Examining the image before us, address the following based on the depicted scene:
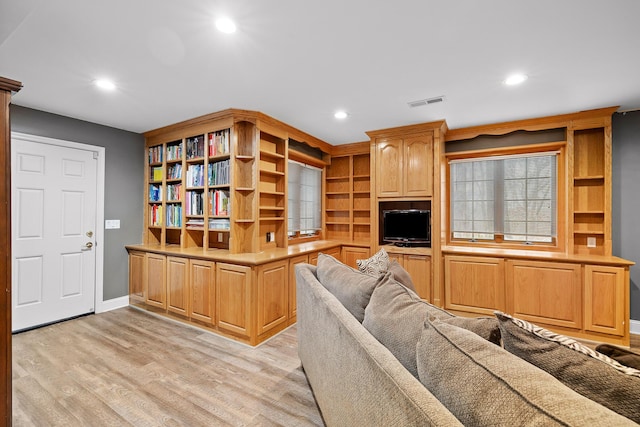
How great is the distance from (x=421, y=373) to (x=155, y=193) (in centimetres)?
440

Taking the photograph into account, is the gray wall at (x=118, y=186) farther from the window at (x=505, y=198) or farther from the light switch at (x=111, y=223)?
the window at (x=505, y=198)

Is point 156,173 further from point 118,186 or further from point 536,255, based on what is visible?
point 536,255

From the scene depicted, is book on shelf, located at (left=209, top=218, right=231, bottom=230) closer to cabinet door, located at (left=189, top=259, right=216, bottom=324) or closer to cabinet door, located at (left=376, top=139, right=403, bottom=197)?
cabinet door, located at (left=189, top=259, right=216, bottom=324)

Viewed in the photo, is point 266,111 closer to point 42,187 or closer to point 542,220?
point 42,187

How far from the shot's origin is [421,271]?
376 centimetres

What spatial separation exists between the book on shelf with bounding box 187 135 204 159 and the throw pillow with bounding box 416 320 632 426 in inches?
142

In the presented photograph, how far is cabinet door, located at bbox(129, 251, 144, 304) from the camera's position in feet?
12.6

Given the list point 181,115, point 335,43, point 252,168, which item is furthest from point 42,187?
point 335,43

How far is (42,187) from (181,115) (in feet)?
5.84

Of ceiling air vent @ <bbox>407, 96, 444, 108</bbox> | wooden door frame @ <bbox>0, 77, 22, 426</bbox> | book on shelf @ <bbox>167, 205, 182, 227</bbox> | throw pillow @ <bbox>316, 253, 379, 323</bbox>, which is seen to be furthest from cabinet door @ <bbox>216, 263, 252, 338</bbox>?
ceiling air vent @ <bbox>407, 96, 444, 108</bbox>

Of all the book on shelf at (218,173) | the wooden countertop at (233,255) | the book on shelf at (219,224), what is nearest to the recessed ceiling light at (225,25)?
the book on shelf at (218,173)

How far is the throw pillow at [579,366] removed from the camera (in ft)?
1.99

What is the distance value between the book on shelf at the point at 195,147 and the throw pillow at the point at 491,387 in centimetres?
360

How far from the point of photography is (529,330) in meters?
0.82
